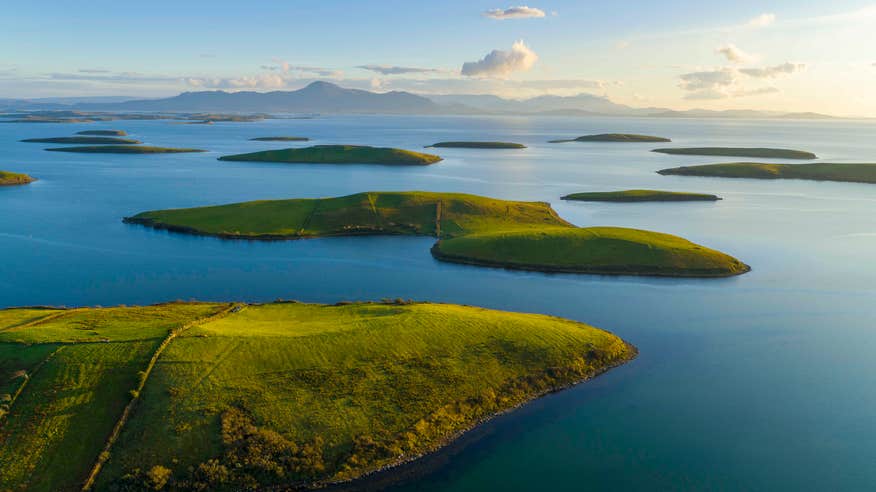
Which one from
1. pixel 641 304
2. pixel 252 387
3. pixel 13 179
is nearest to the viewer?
pixel 252 387

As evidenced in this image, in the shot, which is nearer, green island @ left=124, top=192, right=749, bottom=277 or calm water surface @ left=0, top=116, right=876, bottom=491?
calm water surface @ left=0, top=116, right=876, bottom=491

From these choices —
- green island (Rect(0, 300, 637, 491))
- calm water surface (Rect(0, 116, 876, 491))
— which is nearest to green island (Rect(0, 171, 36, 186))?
calm water surface (Rect(0, 116, 876, 491))

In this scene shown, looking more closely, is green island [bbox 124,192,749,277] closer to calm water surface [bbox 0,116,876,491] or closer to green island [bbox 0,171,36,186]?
calm water surface [bbox 0,116,876,491]

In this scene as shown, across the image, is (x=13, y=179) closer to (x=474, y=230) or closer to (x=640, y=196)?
(x=474, y=230)

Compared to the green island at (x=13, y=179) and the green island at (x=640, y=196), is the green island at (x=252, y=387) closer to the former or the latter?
the green island at (x=640, y=196)

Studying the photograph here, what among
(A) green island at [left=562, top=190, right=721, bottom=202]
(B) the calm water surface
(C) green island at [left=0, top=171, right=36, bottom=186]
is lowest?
(B) the calm water surface

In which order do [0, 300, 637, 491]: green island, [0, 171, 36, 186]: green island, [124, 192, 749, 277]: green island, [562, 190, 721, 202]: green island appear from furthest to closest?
1. [0, 171, 36, 186]: green island
2. [562, 190, 721, 202]: green island
3. [124, 192, 749, 277]: green island
4. [0, 300, 637, 491]: green island

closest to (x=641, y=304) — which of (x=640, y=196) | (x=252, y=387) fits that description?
(x=252, y=387)
